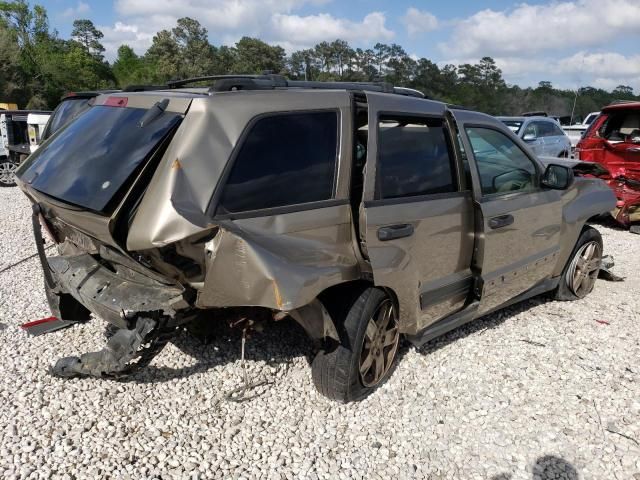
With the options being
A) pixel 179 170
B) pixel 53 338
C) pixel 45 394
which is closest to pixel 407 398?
pixel 179 170

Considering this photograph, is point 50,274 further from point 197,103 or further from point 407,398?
point 407,398

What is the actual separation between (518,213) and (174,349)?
2.89 metres

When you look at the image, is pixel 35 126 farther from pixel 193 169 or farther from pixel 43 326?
pixel 193 169

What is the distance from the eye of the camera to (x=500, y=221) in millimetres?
3895

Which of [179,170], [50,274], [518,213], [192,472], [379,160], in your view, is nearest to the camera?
[179,170]

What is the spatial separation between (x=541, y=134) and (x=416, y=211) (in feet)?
36.1

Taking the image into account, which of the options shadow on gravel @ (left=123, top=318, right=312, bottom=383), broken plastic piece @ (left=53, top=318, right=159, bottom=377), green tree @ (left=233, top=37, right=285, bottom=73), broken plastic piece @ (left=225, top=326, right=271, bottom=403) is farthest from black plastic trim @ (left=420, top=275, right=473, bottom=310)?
green tree @ (left=233, top=37, right=285, bottom=73)

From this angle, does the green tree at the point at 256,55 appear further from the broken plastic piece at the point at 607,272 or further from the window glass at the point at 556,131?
the broken plastic piece at the point at 607,272

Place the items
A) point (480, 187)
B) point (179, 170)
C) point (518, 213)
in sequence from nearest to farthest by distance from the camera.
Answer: point (179, 170) < point (480, 187) < point (518, 213)

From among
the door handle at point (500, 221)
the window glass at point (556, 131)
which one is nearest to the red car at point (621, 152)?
the window glass at point (556, 131)

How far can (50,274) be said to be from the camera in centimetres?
350

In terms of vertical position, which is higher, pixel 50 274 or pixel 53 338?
pixel 50 274

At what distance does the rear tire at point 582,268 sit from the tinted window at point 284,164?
3206mm

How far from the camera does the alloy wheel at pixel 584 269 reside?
16.8 ft
